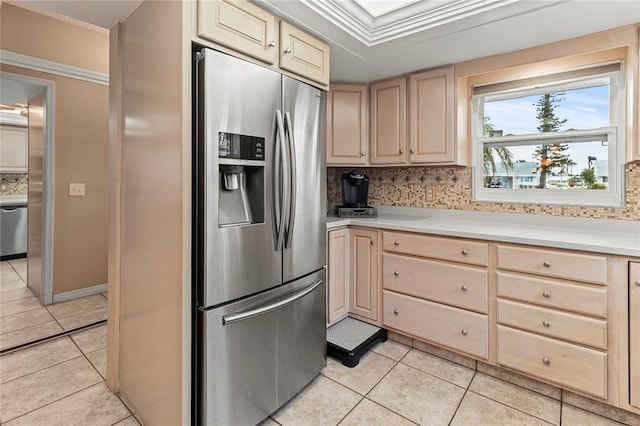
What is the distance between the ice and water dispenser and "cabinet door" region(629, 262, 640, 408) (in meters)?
1.85

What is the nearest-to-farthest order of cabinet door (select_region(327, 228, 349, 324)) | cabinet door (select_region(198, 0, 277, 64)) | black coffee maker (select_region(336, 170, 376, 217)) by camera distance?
cabinet door (select_region(198, 0, 277, 64))
cabinet door (select_region(327, 228, 349, 324))
black coffee maker (select_region(336, 170, 376, 217))

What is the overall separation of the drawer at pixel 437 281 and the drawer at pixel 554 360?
0.77 feet

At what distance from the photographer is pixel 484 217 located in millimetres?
2648

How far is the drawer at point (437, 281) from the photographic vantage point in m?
2.10

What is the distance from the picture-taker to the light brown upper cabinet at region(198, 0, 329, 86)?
1429 mm

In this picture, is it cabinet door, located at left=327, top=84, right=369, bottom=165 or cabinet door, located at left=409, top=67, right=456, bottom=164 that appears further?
cabinet door, located at left=327, top=84, right=369, bottom=165

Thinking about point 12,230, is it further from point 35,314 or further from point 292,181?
point 292,181

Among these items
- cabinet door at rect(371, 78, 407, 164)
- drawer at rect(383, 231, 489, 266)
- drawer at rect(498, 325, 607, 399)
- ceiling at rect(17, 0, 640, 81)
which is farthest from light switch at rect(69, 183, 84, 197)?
drawer at rect(498, 325, 607, 399)

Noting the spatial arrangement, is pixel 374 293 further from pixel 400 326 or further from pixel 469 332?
pixel 469 332

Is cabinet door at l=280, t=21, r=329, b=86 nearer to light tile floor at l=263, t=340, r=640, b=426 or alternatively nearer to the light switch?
light tile floor at l=263, t=340, r=640, b=426

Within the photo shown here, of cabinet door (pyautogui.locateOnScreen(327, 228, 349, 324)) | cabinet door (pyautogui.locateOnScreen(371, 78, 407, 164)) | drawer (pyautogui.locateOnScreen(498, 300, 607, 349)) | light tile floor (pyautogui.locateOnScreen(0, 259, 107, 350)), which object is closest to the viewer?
drawer (pyautogui.locateOnScreen(498, 300, 607, 349))

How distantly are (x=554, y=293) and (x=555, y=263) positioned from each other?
0.17 m

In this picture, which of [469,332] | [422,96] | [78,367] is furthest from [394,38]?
[78,367]

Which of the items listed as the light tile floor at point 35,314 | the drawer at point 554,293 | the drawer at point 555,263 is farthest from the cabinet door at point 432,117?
the light tile floor at point 35,314
